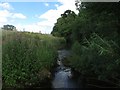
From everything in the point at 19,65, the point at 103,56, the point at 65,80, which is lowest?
the point at 65,80

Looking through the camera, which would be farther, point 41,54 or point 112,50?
point 41,54

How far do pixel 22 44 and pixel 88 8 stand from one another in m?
3.04

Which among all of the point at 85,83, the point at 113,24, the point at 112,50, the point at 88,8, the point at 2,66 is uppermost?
the point at 88,8

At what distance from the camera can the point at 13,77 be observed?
9.40 meters

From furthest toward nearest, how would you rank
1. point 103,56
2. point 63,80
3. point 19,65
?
point 63,80 → point 19,65 → point 103,56

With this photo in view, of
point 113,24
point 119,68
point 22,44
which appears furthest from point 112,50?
point 22,44

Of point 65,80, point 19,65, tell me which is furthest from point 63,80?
point 19,65

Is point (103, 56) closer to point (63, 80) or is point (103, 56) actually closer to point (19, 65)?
point (19, 65)

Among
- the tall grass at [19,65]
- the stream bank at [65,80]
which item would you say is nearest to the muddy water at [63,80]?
the stream bank at [65,80]

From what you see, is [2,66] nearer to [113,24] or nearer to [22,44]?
[22,44]

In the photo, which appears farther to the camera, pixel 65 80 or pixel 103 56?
pixel 65 80

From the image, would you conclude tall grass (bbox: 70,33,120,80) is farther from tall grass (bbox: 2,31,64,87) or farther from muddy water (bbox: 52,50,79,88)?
tall grass (bbox: 2,31,64,87)

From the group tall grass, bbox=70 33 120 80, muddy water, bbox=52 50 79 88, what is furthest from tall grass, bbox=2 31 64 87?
tall grass, bbox=70 33 120 80

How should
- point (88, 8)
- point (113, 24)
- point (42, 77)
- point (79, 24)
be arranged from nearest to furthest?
point (113, 24)
point (88, 8)
point (42, 77)
point (79, 24)
